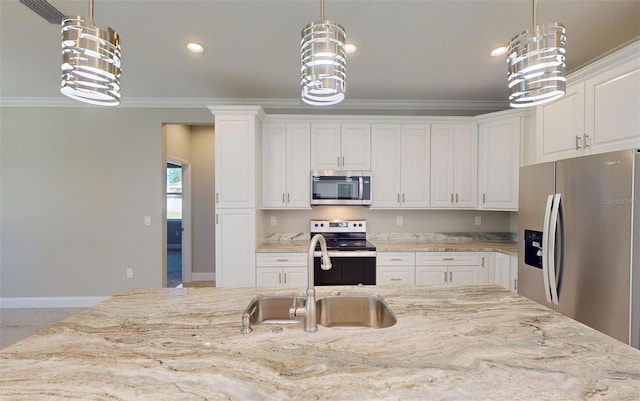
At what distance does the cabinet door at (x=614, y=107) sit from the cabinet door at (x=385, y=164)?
1.73 m

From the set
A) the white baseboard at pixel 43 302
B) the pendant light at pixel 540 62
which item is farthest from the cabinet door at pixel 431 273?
the white baseboard at pixel 43 302

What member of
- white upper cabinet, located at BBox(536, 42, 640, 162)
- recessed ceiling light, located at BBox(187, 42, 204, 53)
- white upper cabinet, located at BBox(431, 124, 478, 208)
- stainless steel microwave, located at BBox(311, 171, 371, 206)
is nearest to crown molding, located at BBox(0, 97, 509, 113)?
white upper cabinet, located at BBox(431, 124, 478, 208)

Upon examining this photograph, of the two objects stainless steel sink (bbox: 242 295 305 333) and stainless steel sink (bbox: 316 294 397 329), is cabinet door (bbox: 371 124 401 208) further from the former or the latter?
stainless steel sink (bbox: 242 295 305 333)

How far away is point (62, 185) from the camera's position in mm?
3756

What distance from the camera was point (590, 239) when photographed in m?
1.82

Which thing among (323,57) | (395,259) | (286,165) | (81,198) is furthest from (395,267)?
(81,198)

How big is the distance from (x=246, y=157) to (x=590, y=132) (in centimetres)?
296

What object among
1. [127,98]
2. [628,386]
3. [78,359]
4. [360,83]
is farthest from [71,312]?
[628,386]

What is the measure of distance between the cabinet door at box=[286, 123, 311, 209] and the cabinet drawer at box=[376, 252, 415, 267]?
3.39 ft

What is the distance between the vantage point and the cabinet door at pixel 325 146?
3.43m

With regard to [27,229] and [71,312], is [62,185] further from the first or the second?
[71,312]

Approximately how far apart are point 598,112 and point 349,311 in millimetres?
2237

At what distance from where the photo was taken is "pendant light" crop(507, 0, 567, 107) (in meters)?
1.15

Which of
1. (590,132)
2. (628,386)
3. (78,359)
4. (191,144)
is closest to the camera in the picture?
(628,386)
